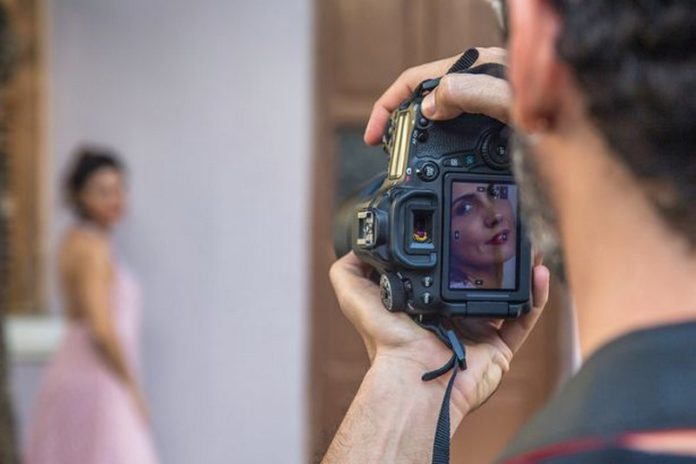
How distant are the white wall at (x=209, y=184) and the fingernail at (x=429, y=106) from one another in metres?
2.83

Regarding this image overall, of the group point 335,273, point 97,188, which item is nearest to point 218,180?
point 97,188

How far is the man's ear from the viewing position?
0.82 metres

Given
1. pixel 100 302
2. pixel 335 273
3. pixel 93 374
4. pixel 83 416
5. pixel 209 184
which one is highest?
pixel 209 184

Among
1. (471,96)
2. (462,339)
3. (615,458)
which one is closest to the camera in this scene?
(615,458)

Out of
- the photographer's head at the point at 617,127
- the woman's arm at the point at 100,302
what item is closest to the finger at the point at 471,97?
the photographer's head at the point at 617,127

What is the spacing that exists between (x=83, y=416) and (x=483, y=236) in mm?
2568

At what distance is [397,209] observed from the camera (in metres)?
1.26

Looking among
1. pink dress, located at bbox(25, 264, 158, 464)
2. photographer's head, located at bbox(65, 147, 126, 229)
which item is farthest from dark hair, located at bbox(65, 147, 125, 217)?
pink dress, located at bbox(25, 264, 158, 464)

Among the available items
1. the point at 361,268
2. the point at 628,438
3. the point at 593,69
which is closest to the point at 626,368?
the point at 628,438

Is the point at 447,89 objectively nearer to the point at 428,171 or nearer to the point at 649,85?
the point at 428,171

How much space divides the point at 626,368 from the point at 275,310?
3393mm

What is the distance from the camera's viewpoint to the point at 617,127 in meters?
0.79

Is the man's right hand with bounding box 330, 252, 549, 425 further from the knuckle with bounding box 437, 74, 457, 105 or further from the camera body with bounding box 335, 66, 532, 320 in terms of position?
the knuckle with bounding box 437, 74, 457, 105

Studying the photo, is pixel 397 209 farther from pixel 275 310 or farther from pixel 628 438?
pixel 275 310
